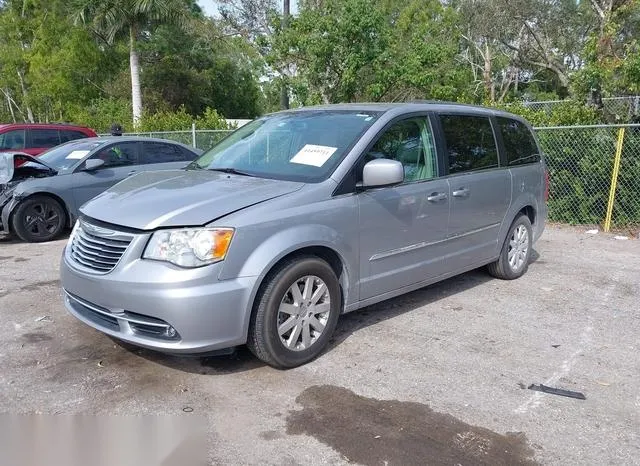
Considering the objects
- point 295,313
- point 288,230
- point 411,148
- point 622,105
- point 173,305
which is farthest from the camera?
point 622,105

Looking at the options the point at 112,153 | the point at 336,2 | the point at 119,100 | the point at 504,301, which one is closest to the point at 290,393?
the point at 504,301

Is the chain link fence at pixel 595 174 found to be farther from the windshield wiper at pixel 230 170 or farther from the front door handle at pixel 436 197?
the windshield wiper at pixel 230 170

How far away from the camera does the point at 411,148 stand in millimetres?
4734

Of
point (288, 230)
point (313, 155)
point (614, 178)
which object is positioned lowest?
point (614, 178)

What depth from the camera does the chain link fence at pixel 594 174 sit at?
8727mm

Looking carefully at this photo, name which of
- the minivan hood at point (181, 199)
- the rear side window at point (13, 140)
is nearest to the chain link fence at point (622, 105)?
the minivan hood at point (181, 199)

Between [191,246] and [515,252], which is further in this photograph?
[515,252]

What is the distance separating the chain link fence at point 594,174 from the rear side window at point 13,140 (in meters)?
10.0

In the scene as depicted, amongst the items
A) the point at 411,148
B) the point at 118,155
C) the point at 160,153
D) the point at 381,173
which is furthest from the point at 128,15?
the point at 381,173

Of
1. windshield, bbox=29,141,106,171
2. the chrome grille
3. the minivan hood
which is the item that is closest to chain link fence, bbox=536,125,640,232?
the minivan hood

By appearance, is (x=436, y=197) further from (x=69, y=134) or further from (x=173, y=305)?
(x=69, y=134)

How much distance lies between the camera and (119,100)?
1234 inches

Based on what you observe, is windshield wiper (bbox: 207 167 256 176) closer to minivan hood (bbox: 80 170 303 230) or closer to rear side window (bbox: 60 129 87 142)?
minivan hood (bbox: 80 170 303 230)

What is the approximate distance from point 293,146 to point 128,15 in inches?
864
